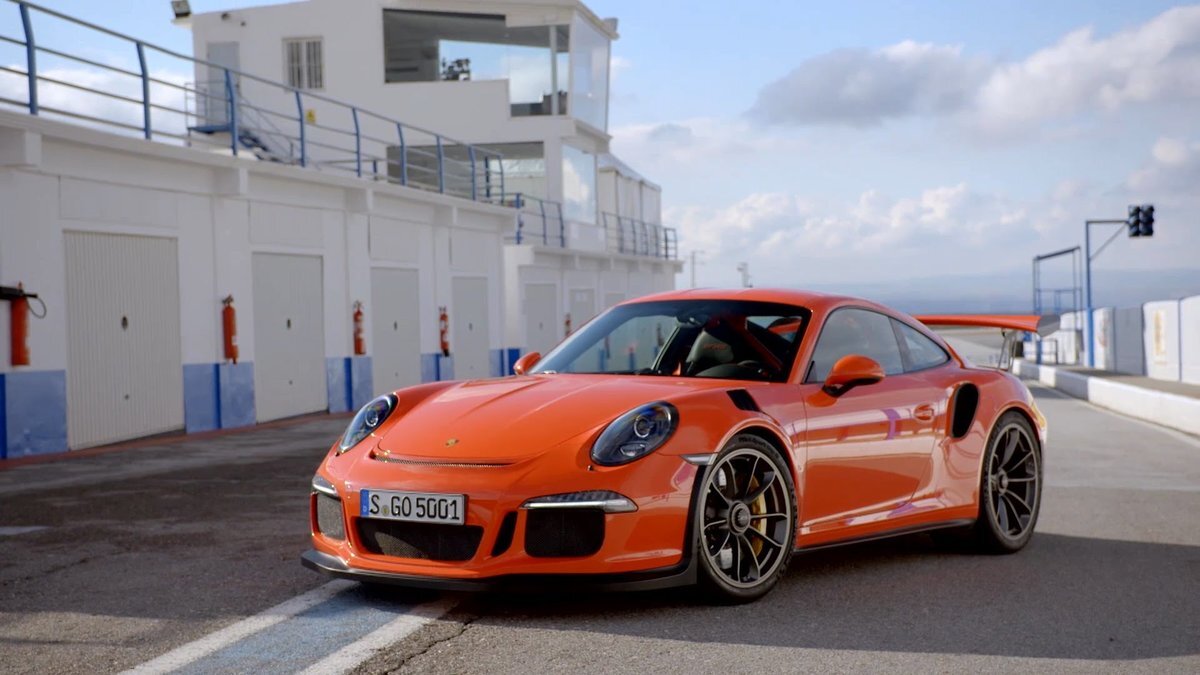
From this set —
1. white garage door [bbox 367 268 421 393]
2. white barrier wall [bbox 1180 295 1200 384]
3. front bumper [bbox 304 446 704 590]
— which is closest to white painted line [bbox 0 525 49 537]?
front bumper [bbox 304 446 704 590]

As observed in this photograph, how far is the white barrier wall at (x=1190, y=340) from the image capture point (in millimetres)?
30906

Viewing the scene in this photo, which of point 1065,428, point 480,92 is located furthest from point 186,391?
point 480,92

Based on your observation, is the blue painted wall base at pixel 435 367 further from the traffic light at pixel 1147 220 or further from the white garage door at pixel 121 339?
the traffic light at pixel 1147 220

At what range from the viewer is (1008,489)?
7.32 m

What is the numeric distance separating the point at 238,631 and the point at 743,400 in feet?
7.11

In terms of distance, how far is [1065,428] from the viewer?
59.3 ft

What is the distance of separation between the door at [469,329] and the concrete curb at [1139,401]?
1224 cm

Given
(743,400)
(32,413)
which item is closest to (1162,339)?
(32,413)

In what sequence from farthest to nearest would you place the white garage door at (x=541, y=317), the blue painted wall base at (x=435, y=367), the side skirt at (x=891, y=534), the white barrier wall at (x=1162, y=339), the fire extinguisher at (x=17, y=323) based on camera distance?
the white garage door at (x=541, y=317)
the white barrier wall at (x=1162, y=339)
the blue painted wall base at (x=435, y=367)
the fire extinguisher at (x=17, y=323)
the side skirt at (x=891, y=534)

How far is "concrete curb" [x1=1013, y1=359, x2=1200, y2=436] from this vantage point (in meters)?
18.1

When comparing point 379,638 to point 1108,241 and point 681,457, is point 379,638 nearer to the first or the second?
point 681,457

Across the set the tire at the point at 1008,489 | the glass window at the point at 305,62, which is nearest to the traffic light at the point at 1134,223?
Answer: the glass window at the point at 305,62

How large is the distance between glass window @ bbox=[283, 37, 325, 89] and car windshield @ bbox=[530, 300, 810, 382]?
106 ft

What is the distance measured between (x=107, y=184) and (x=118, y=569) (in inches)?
422
